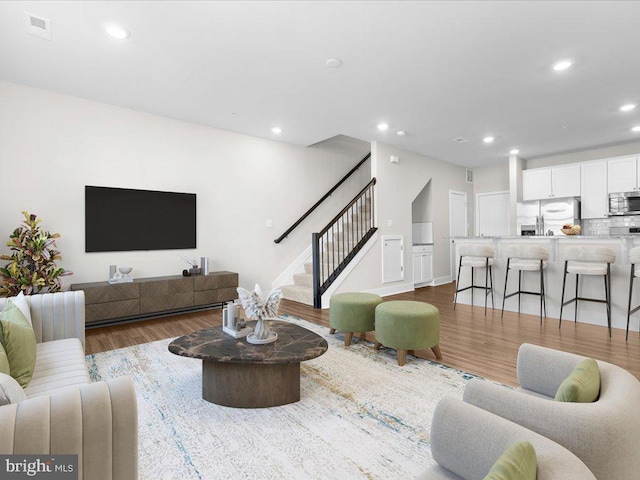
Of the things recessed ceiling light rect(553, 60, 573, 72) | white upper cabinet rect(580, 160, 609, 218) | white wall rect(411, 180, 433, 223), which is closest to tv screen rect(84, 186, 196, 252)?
recessed ceiling light rect(553, 60, 573, 72)

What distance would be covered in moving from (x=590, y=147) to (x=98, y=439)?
8.60 m

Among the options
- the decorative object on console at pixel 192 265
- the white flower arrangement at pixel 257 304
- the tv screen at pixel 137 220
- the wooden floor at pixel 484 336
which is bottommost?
the wooden floor at pixel 484 336

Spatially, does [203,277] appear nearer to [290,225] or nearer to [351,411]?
[290,225]

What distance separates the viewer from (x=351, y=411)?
219 cm

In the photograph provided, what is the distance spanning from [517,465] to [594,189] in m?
7.56

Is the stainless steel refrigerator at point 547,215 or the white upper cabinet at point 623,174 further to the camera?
the stainless steel refrigerator at point 547,215

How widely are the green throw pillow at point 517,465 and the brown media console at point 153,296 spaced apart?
4.49 m

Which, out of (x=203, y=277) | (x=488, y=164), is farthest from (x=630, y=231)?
(x=203, y=277)

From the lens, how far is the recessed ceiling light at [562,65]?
3.30 meters

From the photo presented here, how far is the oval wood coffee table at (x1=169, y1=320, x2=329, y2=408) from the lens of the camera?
2186 mm

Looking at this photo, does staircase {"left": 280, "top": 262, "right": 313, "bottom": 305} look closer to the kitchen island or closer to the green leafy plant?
the kitchen island

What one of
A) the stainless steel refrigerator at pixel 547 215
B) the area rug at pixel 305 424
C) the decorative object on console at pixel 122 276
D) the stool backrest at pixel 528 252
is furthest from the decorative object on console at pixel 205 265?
the stainless steel refrigerator at pixel 547 215

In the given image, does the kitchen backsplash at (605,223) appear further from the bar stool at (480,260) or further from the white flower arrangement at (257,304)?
the white flower arrangement at (257,304)

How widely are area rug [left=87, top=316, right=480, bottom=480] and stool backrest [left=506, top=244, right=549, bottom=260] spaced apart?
2.45 m
